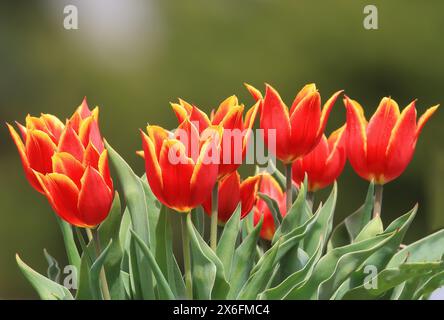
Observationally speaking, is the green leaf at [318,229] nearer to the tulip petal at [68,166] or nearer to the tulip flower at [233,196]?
the tulip flower at [233,196]

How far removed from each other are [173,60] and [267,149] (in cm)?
192

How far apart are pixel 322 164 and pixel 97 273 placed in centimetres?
32

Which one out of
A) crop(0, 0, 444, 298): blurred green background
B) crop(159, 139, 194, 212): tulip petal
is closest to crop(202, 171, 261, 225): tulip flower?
crop(159, 139, 194, 212): tulip petal

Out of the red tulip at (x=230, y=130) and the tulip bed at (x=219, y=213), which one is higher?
the red tulip at (x=230, y=130)

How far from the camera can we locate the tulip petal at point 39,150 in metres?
0.83

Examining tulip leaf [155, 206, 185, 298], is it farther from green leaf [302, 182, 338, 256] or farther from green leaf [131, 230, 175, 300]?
green leaf [302, 182, 338, 256]

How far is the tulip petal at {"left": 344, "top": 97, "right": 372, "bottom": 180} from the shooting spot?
0.93m

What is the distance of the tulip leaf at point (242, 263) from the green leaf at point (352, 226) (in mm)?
143

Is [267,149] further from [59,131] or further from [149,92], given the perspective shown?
[149,92]

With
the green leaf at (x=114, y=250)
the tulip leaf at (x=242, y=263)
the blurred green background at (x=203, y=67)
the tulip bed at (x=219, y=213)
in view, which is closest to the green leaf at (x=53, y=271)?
the tulip bed at (x=219, y=213)

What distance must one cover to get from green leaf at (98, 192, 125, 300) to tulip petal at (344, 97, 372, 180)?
264mm

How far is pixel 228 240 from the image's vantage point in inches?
35.7
